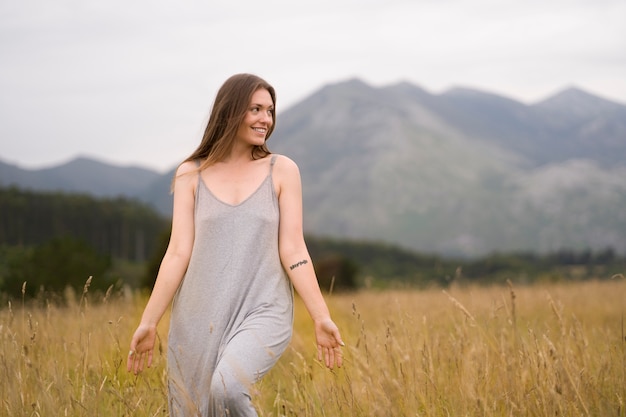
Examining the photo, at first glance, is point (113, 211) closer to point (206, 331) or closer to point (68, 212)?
point (68, 212)

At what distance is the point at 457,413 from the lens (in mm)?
3180

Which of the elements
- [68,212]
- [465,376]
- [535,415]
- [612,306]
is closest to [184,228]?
[465,376]

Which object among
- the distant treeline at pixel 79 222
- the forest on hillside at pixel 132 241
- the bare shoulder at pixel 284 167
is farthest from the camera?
the distant treeline at pixel 79 222

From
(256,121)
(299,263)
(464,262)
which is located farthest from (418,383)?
(464,262)

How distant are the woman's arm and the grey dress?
5cm

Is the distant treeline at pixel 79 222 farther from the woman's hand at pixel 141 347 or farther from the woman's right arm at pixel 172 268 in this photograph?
the woman's hand at pixel 141 347

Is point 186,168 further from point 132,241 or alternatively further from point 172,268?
point 132,241

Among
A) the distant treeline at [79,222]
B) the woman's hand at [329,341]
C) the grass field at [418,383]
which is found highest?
the woman's hand at [329,341]

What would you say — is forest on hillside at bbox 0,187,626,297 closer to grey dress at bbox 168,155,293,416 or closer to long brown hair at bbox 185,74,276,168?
long brown hair at bbox 185,74,276,168

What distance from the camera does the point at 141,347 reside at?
123 inches

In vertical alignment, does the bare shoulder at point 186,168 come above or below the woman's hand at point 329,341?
above

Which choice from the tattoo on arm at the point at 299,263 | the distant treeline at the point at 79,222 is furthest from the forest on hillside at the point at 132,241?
the tattoo on arm at the point at 299,263

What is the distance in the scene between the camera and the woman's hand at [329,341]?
304 centimetres

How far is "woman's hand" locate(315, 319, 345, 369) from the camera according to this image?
9.97 ft
